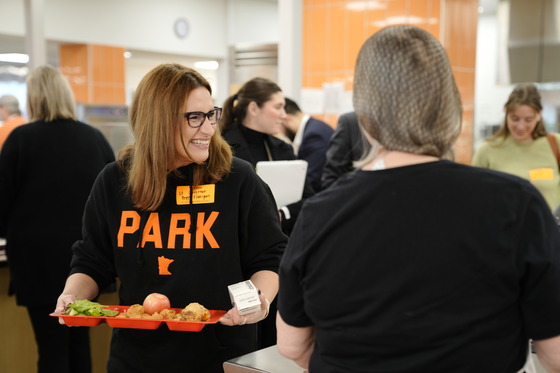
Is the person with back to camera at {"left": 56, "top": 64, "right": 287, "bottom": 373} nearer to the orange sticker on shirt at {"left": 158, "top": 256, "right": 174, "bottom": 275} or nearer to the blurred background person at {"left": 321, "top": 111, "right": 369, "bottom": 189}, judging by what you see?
the orange sticker on shirt at {"left": 158, "top": 256, "right": 174, "bottom": 275}

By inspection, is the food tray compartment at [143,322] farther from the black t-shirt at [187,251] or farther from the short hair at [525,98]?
the short hair at [525,98]

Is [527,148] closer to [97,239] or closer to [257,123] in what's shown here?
[257,123]

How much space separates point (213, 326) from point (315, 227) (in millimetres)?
813

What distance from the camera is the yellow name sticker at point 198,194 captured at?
1.94 meters

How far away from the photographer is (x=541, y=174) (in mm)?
4090

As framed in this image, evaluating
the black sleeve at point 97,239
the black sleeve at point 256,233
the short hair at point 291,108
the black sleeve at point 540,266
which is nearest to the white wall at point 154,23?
the short hair at point 291,108

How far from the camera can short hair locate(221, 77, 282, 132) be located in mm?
3484

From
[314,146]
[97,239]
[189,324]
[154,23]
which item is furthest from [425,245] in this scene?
[154,23]

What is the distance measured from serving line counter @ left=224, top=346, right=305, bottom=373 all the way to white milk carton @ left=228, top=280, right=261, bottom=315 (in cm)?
14

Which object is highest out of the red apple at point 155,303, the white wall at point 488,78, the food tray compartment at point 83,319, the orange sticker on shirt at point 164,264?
the white wall at point 488,78

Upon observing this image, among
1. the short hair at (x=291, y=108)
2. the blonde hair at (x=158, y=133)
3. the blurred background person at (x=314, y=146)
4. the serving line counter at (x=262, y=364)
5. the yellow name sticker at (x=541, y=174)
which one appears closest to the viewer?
the serving line counter at (x=262, y=364)

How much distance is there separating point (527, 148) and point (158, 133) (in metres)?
2.98

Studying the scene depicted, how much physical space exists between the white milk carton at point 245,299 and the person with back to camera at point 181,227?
0.21 metres

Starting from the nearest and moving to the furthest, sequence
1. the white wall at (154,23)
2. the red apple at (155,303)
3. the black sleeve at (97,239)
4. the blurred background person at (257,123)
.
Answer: the red apple at (155,303)
the black sleeve at (97,239)
the blurred background person at (257,123)
the white wall at (154,23)
